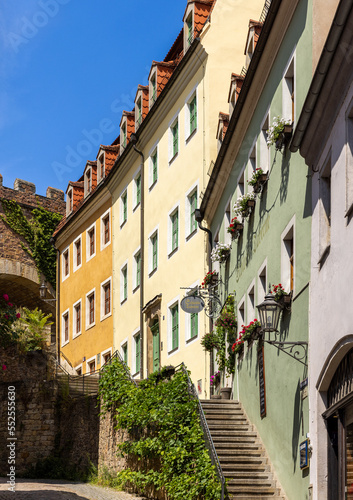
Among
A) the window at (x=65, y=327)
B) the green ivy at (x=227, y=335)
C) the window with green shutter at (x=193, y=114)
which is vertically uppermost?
the window with green shutter at (x=193, y=114)

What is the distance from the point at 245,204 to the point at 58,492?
261 inches

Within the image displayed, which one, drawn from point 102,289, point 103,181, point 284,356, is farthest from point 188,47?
point 284,356

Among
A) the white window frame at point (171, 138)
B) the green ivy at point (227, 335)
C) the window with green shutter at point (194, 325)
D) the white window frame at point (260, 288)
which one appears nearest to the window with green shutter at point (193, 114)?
the white window frame at point (171, 138)

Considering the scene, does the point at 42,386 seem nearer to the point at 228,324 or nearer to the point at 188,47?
the point at 228,324

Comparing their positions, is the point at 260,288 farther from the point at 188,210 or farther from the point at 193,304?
the point at 188,210

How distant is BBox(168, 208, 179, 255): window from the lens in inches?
1084

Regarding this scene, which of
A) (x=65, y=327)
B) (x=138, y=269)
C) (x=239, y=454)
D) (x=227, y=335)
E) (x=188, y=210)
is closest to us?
(x=239, y=454)

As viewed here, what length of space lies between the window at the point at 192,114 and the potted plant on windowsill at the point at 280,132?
11.0 meters

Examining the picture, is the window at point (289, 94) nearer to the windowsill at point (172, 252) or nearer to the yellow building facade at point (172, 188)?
the yellow building facade at point (172, 188)

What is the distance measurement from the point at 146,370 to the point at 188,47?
10001 millimetres

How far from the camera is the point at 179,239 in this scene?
2705 cm

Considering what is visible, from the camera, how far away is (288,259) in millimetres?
15289

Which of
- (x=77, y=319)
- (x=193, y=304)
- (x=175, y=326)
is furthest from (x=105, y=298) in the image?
(x=193, y=304)

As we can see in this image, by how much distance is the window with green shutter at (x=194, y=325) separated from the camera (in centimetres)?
2502
